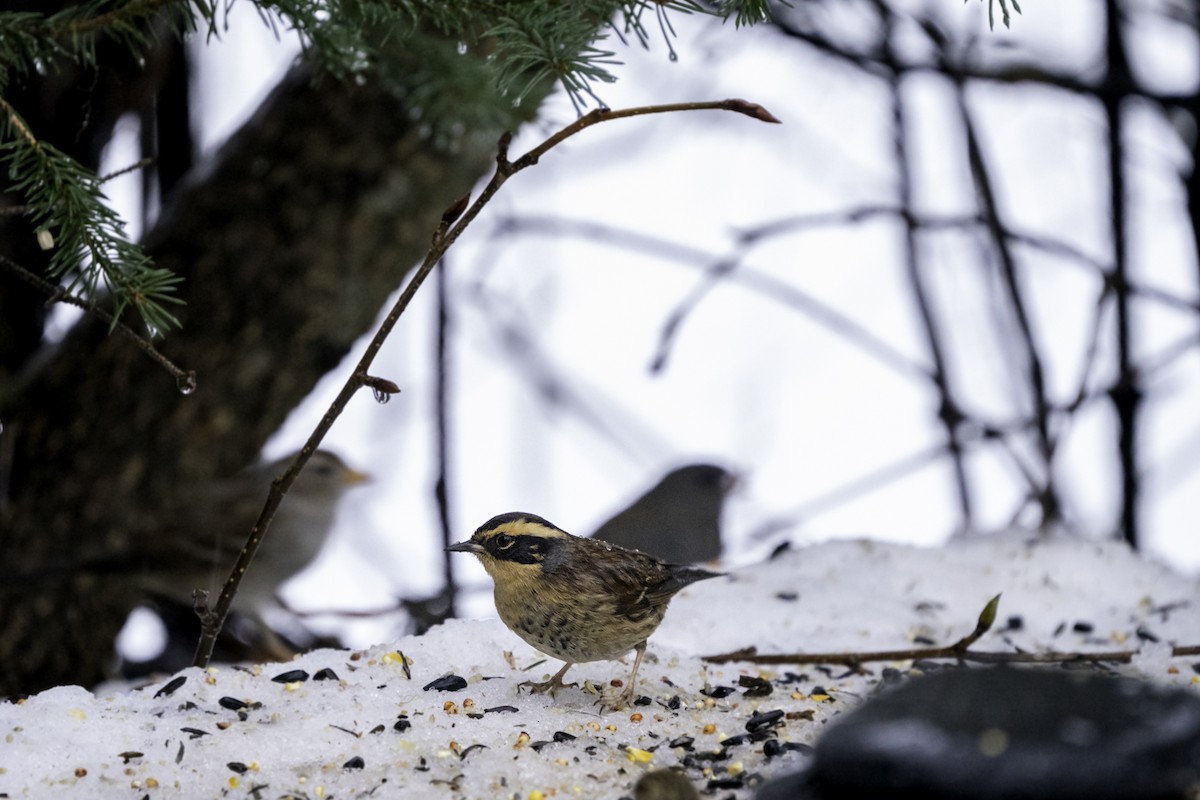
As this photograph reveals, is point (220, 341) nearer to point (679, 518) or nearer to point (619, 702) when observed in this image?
point (619, 702)

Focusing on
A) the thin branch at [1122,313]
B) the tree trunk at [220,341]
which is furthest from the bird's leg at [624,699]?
the thin branch at [1122,313]

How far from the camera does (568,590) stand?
10.6 ft

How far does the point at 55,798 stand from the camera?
2.59 metres

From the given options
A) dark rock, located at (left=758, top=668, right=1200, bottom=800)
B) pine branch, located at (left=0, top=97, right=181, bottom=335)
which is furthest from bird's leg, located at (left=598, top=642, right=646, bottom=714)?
pine branch, located at (left=0, top=97, right=181, bottom=335)

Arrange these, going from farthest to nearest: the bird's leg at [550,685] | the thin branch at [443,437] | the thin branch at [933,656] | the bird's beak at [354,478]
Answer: the bird's beak at [354,478] < the thin branch at [443,437] < the thin branch at [933,656] < the bird's leg at [550,685]

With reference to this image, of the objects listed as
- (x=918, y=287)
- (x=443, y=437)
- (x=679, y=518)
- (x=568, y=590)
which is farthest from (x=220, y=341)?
(x=918, y=287)

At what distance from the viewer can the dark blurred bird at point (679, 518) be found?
23.5 ft

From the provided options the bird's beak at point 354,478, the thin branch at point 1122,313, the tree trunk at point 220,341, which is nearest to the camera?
the tree trunk at point 220,341

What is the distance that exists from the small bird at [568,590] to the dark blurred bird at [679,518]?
360 cm

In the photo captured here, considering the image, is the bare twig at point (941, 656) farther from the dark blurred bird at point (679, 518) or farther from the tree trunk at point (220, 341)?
the dark blurred bird at point (679, 518)

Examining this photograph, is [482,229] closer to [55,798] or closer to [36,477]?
[36,477]

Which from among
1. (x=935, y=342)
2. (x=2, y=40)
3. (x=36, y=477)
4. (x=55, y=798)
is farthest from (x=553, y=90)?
(x=935, y=342)

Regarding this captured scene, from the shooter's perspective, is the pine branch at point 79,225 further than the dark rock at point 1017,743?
Yes

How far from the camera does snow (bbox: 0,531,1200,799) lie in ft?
8.86
